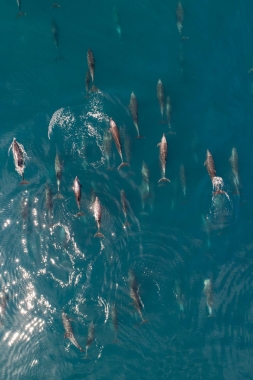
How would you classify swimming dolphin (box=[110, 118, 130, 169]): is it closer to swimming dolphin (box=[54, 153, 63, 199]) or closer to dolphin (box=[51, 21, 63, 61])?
swimming dolphin (box=[54, 153, 63, 199])

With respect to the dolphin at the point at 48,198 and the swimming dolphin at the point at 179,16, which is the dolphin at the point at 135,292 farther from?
the swimming dolphin at the point at 179,16

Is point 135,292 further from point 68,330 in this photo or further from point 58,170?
point 58,170

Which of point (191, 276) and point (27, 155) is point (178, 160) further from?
point (27, 155)

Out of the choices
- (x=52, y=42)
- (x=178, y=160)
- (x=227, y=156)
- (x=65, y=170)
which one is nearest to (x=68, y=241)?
(x=65, y=170)

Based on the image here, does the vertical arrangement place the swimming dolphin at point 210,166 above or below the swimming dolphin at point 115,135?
below

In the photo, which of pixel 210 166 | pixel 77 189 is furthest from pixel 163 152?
pixel 77 189

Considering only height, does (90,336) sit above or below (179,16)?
below

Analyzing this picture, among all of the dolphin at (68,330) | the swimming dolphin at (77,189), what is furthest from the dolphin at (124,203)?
the dolphin at (68,330)

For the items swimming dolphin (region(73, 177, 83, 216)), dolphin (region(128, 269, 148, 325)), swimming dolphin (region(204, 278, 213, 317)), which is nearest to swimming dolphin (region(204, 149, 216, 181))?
swimming dolphin (region(204, 278, 213, 317))
